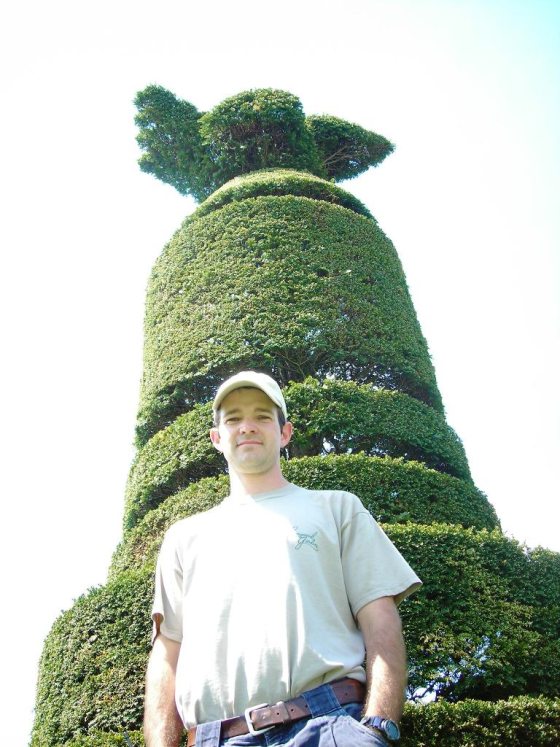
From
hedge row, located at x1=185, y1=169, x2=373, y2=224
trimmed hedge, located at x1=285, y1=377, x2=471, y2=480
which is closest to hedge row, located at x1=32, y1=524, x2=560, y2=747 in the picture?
trimmed hedge, located at x1=285, y1=377, x2=471, y2=480

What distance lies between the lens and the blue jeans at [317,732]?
272cm

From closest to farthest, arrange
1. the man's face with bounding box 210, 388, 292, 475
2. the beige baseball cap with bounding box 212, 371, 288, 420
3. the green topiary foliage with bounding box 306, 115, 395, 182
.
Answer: the man's face with bounding box 210, 388, 292, 475
the beige baseball cap with bounding box 212, 371, 288, 420
the green topiary foliage with bounding box 306, 115, 395, 182

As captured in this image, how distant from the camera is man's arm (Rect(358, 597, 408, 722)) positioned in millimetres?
2885

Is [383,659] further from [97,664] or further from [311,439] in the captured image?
[311,439]

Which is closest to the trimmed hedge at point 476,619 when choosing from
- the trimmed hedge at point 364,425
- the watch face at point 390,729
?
the trimmed hedge at point 364,425

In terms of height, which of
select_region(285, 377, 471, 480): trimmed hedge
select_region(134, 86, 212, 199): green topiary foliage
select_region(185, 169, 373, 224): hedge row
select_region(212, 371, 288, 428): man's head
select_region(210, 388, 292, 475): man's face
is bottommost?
select_region(210, 388, 292, 475): man's face

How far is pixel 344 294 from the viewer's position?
9.55m

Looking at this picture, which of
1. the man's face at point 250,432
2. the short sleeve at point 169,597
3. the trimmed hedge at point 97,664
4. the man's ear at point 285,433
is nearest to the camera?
the short sleeve at point 169,597

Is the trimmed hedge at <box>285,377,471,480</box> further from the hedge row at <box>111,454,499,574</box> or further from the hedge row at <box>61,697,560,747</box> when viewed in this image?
the hedge row at <box>61,697,560,747</box>

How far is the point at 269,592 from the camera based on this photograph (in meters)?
3.10

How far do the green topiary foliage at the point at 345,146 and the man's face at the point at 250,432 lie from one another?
11.4 meters

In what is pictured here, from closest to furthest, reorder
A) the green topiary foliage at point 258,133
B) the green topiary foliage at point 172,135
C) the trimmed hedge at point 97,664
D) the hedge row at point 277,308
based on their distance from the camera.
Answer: the trimmed hedge at point 97,664 < the hedge row at point 277,308 < the green topiary foliage at point 258,133 < the green topiary foliage at point 172,135

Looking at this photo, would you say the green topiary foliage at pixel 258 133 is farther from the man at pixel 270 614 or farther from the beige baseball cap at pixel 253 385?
the man at pixel 270 614

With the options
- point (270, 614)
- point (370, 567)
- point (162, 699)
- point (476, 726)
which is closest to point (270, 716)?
point (270, 614)
